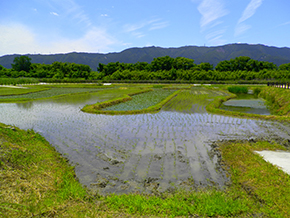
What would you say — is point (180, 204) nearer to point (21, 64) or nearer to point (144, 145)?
point (144, 145)

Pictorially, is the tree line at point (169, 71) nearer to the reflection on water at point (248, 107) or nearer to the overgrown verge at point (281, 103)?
the overgrown verge at point (281, 103)

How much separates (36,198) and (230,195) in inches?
195

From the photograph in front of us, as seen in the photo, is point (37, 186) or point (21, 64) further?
point (21, 64)

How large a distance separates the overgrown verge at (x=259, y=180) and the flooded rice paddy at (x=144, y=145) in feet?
1.55

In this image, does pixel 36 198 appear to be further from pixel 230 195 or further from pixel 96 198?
pixel 230 195

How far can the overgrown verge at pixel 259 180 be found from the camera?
4180 millimetres

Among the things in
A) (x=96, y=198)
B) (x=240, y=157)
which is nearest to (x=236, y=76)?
(x=240, y=157)

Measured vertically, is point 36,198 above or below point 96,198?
above

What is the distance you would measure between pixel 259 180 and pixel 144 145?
481 cm

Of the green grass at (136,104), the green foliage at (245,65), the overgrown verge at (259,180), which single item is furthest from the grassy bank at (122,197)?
the green foliage at (245,65)

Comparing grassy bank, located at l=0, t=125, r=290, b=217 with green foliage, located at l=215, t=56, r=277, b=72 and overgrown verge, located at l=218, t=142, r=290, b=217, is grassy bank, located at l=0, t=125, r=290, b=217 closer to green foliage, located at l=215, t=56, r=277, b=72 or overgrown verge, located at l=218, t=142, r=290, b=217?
overgrown verge, located at l=218, t=142, r=290, b=217

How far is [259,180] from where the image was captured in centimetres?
518

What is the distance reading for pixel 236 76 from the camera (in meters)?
65.5

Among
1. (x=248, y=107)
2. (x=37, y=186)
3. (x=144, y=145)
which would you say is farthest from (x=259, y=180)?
(x=248, y=107)
